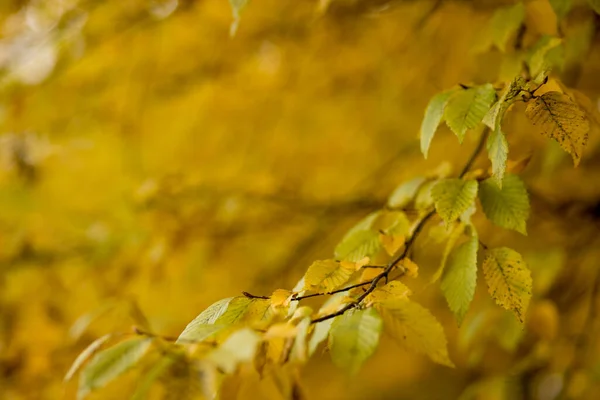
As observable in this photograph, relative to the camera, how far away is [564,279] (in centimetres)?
209

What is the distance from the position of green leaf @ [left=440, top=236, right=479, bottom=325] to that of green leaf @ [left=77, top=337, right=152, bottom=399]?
42 centimetres

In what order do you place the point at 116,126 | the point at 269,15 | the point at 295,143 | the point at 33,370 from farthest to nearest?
the point at 295,143 → the point at 116,126 → the point at 269,15 → the point at 33,370

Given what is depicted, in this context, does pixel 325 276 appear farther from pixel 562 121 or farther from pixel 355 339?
pixel 562 121

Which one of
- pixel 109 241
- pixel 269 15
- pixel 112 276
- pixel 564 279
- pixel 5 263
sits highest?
pixel 269 15

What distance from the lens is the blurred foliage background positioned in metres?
1.75

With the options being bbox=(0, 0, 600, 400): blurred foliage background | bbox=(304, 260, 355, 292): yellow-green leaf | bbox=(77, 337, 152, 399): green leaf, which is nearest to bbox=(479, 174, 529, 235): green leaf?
bbox=(304, 260, 355, 292): yellow-green leaf

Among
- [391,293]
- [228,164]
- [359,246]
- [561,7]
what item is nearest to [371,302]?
[391,293]

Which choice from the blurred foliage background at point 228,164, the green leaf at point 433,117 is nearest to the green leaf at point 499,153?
the green leaf at point 433,117

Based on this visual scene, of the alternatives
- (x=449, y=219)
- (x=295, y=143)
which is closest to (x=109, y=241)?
(x=295, y=143)

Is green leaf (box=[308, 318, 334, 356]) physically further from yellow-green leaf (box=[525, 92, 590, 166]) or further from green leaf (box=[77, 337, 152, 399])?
yellow-green leaf (box=[525, 92, 590, 166])

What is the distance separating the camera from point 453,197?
771mm

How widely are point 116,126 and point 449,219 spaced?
6.36ft

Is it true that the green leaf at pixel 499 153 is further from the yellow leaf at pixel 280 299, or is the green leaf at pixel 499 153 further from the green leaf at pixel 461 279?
the yellow leaf at pixel 280 299

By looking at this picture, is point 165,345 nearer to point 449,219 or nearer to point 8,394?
point 449,219
